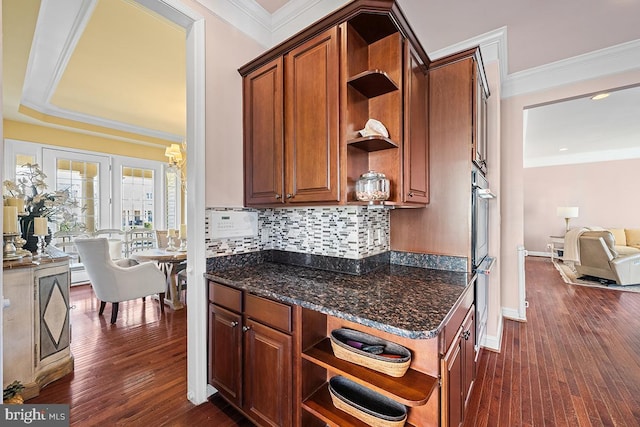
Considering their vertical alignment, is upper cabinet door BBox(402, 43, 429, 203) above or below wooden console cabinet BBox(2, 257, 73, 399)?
above

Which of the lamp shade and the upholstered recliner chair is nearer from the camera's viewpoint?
the upholstered recliner chair

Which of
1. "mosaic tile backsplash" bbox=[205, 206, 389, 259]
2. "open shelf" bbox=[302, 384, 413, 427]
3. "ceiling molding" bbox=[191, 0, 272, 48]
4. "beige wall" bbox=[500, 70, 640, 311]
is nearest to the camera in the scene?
"open shelf" bbox=[302, 384, 413, 427]

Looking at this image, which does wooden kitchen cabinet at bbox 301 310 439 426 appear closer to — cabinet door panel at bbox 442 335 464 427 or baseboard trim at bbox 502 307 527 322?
cabinet door panel at bbox 442 335 464 427

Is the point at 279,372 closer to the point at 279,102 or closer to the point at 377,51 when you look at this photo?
the point at 279,102

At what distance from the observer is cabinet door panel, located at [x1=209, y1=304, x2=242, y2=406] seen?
1.60m

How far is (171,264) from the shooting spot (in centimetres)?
359

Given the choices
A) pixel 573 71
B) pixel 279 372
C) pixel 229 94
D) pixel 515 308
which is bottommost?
pixel 515 308

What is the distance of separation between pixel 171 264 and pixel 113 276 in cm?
76

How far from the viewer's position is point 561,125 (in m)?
4.75

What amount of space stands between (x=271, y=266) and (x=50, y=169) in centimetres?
464

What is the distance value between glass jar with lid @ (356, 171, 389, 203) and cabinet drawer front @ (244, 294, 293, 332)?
726 mm

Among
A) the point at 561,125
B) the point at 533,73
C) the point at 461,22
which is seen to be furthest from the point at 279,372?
the point at 561,125

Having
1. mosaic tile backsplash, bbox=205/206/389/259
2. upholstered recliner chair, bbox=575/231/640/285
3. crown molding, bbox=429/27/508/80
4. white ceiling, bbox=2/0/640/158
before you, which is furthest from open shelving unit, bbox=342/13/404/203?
upholstered recliner chair, bbox=575/231/640/285
